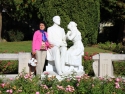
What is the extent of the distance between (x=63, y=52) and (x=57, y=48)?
7.4 inches

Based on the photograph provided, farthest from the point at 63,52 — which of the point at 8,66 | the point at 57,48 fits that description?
the point at 8,66

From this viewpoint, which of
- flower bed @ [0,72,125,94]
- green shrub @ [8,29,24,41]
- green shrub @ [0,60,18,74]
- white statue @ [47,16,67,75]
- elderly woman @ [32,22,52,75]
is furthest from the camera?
green shrub @ [8,29,24,41]

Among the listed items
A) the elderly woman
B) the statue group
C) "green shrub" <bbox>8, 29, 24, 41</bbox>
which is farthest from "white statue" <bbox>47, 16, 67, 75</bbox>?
"green shrub" <bbox>8, 29, 24, 41</bbox>

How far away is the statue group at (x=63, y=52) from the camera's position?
7.26 metres

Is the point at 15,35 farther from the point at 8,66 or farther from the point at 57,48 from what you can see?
the point at 57,48

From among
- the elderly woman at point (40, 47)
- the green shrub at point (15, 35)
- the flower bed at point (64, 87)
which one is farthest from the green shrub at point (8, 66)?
the green shrub at point (15, 35)

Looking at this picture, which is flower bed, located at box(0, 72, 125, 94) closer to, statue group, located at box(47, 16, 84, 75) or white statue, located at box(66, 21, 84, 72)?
statue group, located at box(47, 16, 84, 75)

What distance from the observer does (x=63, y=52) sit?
288 inches

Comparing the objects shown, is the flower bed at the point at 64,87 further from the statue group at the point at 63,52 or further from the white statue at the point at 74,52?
the white statue at the point at 74,52

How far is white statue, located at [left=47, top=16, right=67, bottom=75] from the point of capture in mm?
7223

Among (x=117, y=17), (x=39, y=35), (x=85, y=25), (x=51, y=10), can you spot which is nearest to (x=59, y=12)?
(x=51, y=10)

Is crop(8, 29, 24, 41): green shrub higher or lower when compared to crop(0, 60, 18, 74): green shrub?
higher

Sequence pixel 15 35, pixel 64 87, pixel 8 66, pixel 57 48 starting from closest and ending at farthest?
pixel 64 87 < pixel 57 48 < pixel 8 66 < pixel 15 35

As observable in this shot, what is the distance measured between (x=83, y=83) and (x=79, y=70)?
1.99 m
